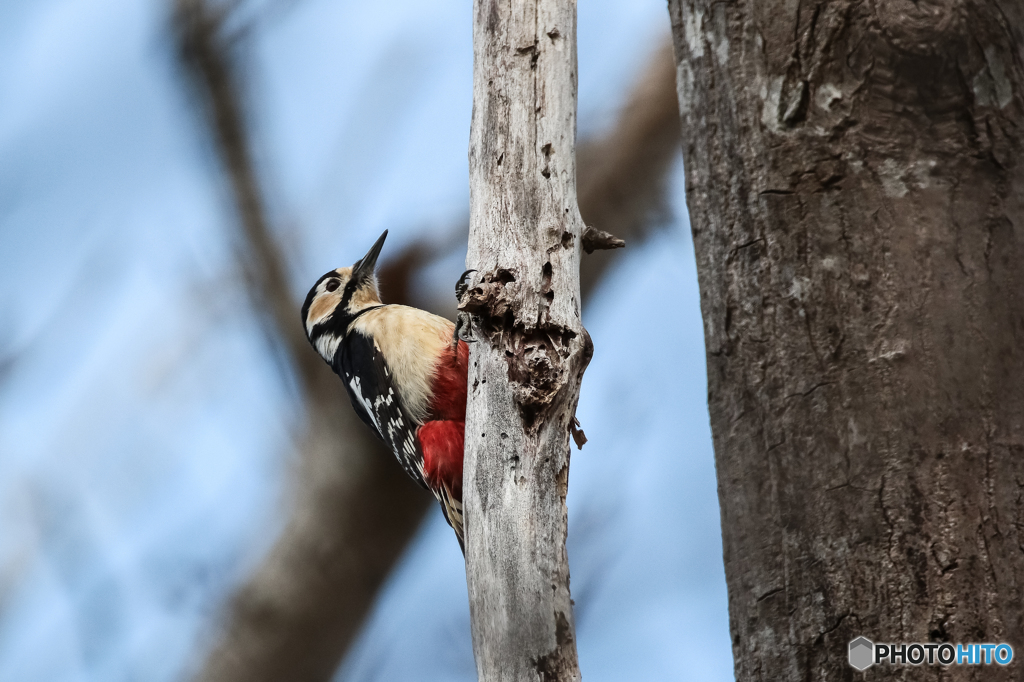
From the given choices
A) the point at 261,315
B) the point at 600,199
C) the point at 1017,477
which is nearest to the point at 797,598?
the point at 1017,477

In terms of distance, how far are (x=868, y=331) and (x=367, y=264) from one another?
9.50 ft

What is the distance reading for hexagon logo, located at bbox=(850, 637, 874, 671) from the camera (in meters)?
1.43

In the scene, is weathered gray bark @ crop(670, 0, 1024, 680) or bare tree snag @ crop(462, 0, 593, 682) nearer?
weathered gray bark @ crop(670, 0, 1024, 680)

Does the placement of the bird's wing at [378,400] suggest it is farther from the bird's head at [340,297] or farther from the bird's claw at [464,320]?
the bird's claw at [464,320]

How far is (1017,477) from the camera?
56.2 inches

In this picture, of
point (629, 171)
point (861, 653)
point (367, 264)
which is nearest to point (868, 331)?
point (861, 653)

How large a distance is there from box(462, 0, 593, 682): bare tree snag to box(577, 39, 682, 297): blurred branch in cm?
154

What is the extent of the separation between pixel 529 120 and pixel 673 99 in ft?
7.29

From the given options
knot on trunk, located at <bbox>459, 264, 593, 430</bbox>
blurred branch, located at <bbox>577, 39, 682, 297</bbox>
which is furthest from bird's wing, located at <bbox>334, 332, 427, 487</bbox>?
knot on trunk, located at <bbox>459, 264, 593, 430</bbox>

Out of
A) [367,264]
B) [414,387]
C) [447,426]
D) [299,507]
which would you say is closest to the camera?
[299,507]

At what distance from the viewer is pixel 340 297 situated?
4.23 metres

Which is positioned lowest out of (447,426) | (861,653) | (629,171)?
(861,653)

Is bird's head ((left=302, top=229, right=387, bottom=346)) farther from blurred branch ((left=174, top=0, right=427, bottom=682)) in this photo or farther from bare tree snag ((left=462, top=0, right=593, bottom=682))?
bare tree snag ((left=462, top=0, right=593, bottom=682))

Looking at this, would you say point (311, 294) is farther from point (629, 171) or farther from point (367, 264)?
point (629, 171)
